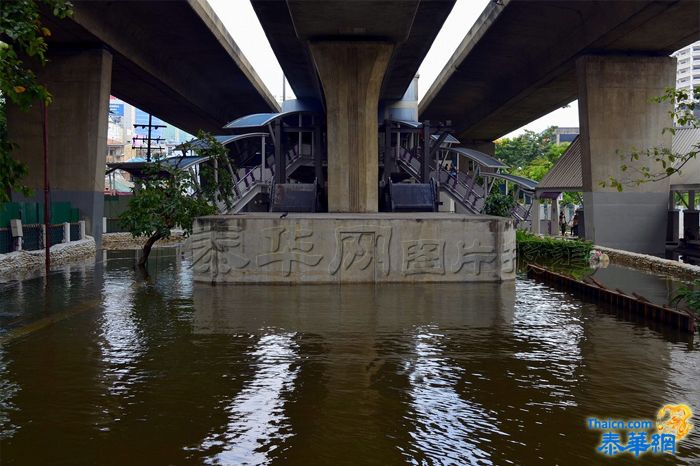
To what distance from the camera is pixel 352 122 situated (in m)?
34.7

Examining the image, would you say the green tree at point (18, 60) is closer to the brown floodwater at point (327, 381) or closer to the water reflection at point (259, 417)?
the brown floodwater at point (327, 381)

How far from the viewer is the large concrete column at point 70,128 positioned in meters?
37.8

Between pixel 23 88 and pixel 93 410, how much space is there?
6264 mm

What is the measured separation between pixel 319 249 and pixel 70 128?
20963mm

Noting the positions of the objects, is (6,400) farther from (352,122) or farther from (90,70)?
(90,70)

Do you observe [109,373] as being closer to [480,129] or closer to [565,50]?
[565,50]

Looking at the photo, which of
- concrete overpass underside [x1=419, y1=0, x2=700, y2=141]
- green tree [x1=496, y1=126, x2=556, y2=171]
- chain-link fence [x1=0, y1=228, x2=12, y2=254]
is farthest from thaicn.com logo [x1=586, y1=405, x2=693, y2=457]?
green tree [x1=496, y1=126, x2=556, y2=171]

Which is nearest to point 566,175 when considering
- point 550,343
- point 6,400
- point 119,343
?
point 550,343

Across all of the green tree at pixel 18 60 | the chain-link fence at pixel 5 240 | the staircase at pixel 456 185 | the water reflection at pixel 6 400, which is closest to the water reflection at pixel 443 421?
the water reflection at pixel 6 400

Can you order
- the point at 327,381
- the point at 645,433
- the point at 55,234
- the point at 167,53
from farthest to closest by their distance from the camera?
1. the point at 167,53
2. the point at 55,234
3. the point at 327,381
4. the point at 645,433

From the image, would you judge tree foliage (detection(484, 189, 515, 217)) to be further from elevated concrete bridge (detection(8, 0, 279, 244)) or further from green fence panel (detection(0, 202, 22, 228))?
green fence panel (detection(0, 202, 22, 228))

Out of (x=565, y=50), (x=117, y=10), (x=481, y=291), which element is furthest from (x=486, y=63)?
(x=481, y=291)

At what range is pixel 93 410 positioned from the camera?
9.94m

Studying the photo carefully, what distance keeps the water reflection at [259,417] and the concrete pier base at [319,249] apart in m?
11.5
